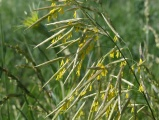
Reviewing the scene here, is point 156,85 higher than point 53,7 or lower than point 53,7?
lower

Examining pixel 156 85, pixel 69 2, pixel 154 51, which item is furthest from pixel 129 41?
pixel 69 2

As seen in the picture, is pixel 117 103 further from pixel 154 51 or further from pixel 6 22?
pixel 6 22

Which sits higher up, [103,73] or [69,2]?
[69,2]

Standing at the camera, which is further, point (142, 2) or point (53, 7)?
point (142, 2)

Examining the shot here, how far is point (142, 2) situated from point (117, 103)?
394 centimetres

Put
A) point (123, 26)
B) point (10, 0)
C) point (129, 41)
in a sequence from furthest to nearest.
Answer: point (10, 0) < point (123, 26) < point (129, 41)

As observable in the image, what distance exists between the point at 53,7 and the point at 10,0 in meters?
5.35

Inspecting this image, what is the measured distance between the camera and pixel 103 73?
1.80m

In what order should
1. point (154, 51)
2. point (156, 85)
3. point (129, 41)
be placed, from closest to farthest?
point (156, 85) < point (154, 51) < point (129, 41)

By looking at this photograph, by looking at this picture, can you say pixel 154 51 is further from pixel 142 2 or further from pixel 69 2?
pixel 69 2

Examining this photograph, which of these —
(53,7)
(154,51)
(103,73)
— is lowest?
(154,51)

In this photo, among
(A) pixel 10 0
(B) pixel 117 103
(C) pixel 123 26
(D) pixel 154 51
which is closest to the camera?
(B) pixel 117 103

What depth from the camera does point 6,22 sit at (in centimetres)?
625

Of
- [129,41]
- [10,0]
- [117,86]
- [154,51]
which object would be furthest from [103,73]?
[10,0]
